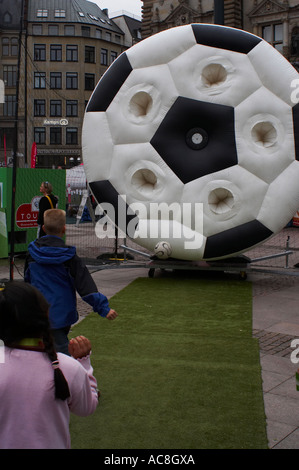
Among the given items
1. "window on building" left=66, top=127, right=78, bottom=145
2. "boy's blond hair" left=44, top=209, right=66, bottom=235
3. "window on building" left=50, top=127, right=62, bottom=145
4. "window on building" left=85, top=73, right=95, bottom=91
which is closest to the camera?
"boy's blond hair" left=44, top=209, right=66, bottom=235

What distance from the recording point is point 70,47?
53250 mm

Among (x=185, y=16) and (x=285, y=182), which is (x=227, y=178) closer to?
(x=285, y=182)

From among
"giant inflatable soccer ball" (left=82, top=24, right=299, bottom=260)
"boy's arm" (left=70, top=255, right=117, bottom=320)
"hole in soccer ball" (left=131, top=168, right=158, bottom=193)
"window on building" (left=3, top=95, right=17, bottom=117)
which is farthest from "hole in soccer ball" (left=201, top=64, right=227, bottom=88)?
"window on building" (left=3, top=95, right=17, bottom=117)

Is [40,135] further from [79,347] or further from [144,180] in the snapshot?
[79,347]

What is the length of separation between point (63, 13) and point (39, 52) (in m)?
5.00

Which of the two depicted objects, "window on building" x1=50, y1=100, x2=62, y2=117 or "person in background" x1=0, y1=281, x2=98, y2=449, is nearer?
"person in background" x1=0, y1=281, x2=98, y2=449

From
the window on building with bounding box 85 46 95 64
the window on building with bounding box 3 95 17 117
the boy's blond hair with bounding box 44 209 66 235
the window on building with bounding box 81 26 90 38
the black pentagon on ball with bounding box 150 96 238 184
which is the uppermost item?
the window on building with bounding box 81 26 90 38

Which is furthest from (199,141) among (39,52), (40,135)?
(39,52)

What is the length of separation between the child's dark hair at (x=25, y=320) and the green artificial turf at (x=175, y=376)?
1.75m

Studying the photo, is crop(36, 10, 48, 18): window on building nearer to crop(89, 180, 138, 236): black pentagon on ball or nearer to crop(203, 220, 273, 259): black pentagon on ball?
crop(89, 180, 138, 236): black pentagon on ball

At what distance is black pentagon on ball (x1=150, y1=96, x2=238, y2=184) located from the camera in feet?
26.3

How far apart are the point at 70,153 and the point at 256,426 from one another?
49.8 meters

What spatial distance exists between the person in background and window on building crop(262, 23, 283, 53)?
31.1 m

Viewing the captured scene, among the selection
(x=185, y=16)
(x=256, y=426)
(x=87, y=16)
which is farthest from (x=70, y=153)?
(x=256, y=426)
